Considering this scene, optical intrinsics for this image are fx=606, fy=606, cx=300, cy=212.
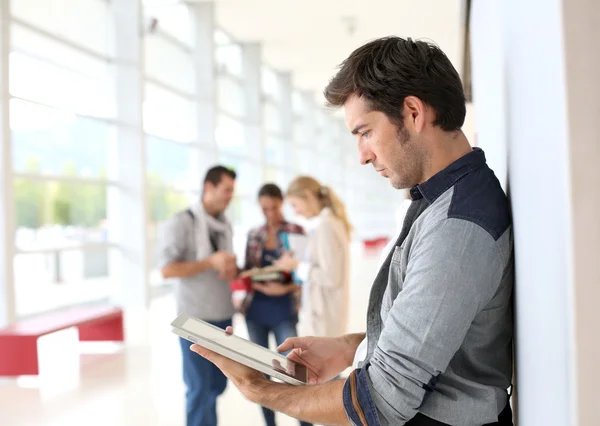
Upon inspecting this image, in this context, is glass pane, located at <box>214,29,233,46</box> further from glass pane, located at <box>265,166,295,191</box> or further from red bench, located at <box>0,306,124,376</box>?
red bench, located at <box>0,306,124,376</box>

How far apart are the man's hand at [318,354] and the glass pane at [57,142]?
5.78m

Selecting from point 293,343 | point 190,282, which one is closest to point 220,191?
point 190,282

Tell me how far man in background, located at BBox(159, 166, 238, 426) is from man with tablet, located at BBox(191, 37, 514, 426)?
2437mm

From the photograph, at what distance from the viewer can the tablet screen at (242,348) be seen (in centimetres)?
152

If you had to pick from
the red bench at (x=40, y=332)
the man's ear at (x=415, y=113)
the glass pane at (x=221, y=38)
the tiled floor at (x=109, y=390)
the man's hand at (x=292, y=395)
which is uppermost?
the glass pane at (x=221, y=38)

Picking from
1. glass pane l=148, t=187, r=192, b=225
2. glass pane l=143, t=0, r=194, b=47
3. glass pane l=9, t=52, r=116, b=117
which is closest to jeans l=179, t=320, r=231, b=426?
glass pane l=9, t=52, r=116, b=117

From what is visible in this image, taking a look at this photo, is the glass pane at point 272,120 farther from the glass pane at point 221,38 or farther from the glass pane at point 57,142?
the glass pane at point 57,142

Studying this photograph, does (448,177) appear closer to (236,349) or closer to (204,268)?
(236,349)

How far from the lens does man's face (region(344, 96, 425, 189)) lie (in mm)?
1434

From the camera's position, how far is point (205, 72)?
12.2 m

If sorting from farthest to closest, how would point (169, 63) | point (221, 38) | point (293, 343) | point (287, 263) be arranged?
point (221, 38) < point (169, 63) < point (287, 263) < point (293, 343)

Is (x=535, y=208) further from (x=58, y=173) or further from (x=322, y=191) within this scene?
(x=58, y=173)

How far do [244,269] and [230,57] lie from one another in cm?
1150

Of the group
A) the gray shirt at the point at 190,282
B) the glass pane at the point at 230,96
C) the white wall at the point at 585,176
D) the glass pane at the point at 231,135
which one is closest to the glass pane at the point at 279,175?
the glass pane at the point at 231,135
